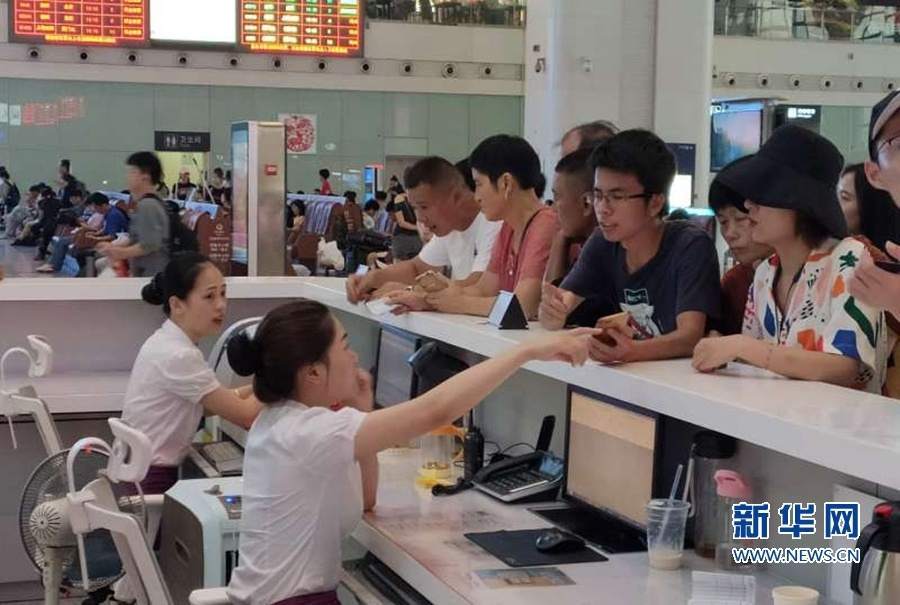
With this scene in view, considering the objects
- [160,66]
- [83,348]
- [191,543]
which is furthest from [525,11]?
[191,543]

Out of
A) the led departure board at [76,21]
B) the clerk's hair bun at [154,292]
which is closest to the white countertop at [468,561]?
the clerk's hair bun at [154,292]

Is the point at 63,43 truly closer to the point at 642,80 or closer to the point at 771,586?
the point at 642,80

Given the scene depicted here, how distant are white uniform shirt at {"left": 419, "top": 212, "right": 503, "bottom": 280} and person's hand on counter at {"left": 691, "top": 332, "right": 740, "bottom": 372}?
5.49 feet

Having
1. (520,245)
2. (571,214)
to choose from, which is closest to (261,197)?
(520,245)

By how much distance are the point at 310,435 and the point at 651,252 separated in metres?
0.97

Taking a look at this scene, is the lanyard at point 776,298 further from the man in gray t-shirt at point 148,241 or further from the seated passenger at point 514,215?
the man in gray t-shirt at point 148,241

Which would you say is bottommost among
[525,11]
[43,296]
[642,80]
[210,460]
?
[210,460]

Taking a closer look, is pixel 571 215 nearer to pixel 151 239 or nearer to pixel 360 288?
pixel 360 288

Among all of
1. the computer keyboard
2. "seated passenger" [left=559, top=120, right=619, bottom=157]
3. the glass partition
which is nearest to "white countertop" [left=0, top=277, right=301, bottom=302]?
the computer keyboard

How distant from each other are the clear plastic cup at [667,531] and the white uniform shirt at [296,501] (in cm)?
64

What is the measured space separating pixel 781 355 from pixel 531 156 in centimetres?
160

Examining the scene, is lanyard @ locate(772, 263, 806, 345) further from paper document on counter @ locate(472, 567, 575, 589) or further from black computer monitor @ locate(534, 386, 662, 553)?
paper document on counter @ locate(472, 567, 575, 589)

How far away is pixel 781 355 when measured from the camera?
244cm

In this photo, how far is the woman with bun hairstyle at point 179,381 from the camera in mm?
4195
